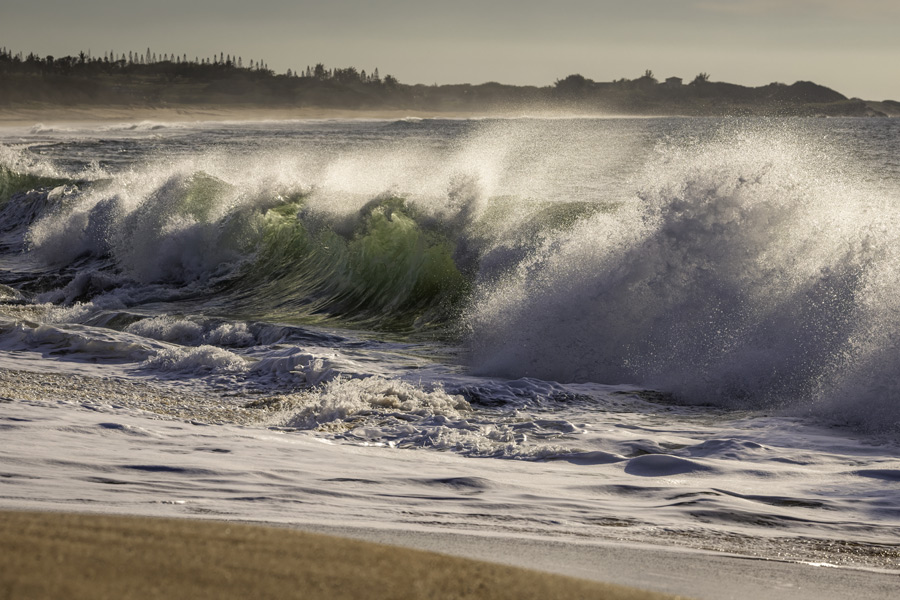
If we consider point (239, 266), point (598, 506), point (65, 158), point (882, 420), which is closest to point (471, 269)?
point (239, 266)

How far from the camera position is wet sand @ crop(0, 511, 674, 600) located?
264 centimetres

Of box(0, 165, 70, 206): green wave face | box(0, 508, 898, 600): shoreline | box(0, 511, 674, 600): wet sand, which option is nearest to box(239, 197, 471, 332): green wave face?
box(0, 508, 898, 600): shoreline

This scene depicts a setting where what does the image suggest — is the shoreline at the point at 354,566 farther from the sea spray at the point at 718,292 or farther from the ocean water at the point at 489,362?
the sea spray at the point at 718,292

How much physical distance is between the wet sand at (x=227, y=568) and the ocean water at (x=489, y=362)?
82 cm

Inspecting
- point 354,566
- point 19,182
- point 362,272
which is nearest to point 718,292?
point 362,272

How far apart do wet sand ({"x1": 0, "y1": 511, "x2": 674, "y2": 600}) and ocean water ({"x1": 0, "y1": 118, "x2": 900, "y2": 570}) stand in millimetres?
816

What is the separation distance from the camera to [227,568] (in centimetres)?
286

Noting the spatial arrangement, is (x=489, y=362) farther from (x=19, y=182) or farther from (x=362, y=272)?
(x=19, y=182)

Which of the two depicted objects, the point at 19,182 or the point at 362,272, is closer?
the point at 362,272

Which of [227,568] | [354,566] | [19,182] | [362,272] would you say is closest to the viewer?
[227,568]

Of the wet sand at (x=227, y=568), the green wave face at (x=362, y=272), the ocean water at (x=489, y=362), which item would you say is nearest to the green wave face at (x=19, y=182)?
the ocean water at (x=489, y=362)

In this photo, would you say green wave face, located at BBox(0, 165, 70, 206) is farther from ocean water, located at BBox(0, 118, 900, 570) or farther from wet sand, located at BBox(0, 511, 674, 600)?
wet sand, located at BBox(0, 511, 674, 600)

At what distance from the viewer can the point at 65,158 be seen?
4544cm

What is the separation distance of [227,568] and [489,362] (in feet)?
22.8
